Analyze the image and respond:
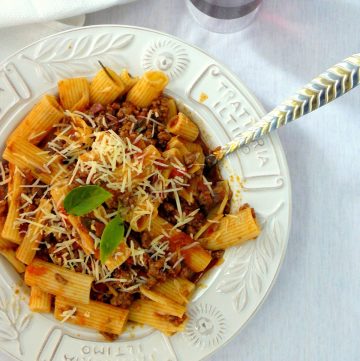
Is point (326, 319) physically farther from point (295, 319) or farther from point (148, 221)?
point (148, 221)

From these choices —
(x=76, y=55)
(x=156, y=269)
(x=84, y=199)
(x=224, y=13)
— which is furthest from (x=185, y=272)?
(x=224, y=13)

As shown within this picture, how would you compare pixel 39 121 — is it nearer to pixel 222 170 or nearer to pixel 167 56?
pixel 167 56

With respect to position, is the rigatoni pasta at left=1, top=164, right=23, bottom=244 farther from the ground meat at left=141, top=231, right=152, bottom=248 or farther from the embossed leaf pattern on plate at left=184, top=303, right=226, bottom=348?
the embossed leaf pattern on plate at left=184, top=303, right=226, bottom=348

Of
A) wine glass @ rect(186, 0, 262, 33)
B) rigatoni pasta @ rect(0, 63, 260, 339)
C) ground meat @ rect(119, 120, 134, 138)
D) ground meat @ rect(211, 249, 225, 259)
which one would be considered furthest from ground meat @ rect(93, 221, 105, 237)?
A: wine glass @ rect(186, 0, 262, 33)

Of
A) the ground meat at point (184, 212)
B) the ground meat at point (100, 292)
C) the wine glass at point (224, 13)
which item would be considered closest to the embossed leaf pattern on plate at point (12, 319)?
the ground meat at point (100, 292)

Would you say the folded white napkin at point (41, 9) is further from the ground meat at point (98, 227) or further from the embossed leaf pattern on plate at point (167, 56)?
the ground meat at point (98, 227)

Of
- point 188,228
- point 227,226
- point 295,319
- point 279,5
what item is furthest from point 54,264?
point 279,5
